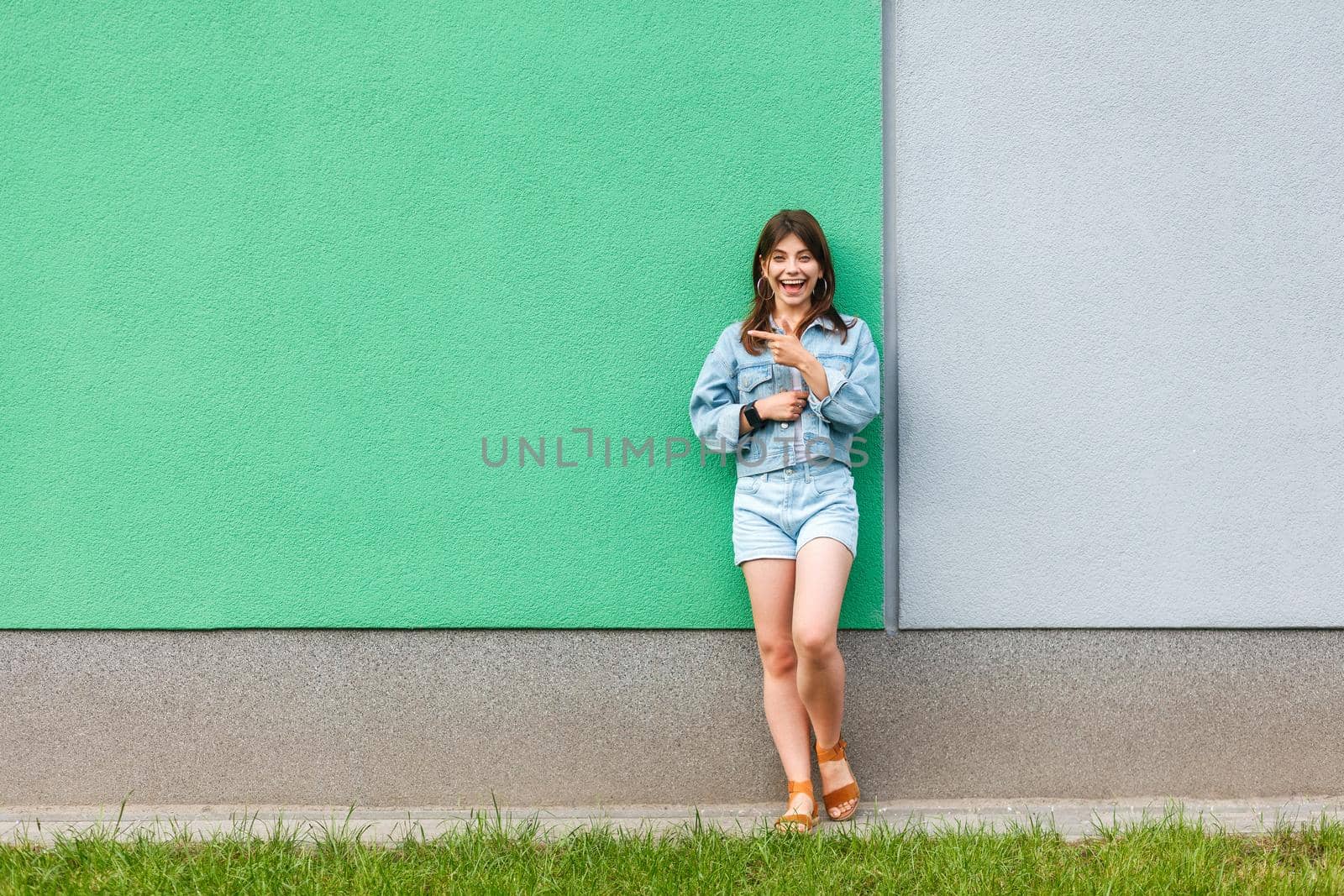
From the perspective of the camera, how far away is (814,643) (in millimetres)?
2834

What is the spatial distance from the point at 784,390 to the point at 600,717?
1.34 metres

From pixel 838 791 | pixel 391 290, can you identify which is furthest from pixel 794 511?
pixel 391 290

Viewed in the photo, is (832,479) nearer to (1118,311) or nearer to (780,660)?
(780,660)

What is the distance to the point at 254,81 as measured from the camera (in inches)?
127

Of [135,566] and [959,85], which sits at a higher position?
[959,85]

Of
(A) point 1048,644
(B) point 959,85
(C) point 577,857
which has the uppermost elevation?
(B) point 959,85

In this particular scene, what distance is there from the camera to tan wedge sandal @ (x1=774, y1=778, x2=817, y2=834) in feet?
9.45

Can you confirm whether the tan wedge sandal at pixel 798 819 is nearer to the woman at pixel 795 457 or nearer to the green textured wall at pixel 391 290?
the woman at pixel 795 457

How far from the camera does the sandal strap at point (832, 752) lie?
304 cm

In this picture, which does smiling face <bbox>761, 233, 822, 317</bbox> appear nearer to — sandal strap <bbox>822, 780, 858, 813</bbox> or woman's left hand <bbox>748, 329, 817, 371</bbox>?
woman's left hand <bbox>748, 329, 817, 371</bbox>

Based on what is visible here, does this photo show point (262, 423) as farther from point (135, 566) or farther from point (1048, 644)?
point (1048, 644)

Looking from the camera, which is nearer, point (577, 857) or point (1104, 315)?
point (577, 857)

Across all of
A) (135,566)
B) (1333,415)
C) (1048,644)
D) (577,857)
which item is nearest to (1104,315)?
(1333,415)

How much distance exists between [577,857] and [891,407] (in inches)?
71.8
